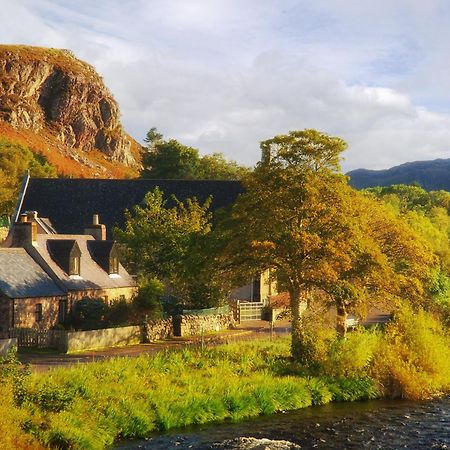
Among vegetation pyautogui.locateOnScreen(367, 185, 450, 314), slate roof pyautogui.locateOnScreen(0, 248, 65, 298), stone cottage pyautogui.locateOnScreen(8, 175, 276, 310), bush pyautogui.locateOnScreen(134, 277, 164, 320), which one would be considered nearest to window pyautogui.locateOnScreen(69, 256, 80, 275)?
slate roof pyautogui.locateOnScreen(0, 248, 65, 298)

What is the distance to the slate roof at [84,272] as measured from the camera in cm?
4481

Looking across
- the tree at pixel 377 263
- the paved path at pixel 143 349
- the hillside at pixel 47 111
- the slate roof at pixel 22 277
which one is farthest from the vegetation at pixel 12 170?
the tree at pixel 377 263

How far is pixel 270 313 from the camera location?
2154 inches

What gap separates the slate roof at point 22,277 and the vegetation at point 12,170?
175 ft

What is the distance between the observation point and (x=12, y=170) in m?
105

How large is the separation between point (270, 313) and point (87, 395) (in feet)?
97.0

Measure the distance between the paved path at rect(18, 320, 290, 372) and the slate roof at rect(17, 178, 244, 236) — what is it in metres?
20.2

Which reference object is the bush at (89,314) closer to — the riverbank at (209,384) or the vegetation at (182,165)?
the riverbank at (209,384)

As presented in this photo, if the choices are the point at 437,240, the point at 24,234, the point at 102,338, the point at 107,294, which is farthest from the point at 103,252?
the point at 437,240

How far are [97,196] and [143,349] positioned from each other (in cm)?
3611

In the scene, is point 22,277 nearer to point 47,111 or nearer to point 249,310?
point 249,310

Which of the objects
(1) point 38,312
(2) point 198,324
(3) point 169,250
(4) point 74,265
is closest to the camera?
(1) point 38,312

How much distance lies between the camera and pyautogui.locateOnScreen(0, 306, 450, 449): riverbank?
2433cm

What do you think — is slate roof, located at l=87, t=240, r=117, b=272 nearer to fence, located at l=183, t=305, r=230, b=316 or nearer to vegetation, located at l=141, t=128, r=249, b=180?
fence, located at l=183, t=305, r=230, b=316
